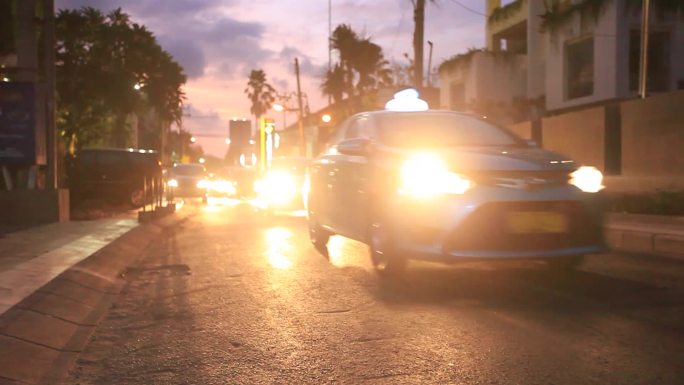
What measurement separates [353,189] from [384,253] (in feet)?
3.98

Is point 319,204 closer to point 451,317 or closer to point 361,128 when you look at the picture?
point 361,128

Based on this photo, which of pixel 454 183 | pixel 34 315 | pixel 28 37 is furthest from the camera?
pixel 28 37

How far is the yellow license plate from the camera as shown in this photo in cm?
663

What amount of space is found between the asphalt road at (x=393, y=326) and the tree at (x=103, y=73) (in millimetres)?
14813

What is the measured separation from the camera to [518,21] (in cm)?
3192

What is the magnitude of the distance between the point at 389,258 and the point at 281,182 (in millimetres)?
13217

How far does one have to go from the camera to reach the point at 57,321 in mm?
5855

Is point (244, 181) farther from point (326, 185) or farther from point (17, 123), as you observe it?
point (326, 185)

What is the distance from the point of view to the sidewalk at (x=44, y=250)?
687 cm

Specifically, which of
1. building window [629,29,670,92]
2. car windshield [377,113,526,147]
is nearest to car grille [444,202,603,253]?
car windshield [377,113,526,147]

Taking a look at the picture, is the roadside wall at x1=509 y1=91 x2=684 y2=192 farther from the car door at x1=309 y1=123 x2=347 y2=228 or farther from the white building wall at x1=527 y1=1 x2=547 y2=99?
the white building wall at x1=527 y1=1 x2=547 y2=99

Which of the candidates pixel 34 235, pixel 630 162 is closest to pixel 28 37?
pixel 34 235

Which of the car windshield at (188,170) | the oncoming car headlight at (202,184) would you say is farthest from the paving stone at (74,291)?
the car windshield at (188,170)

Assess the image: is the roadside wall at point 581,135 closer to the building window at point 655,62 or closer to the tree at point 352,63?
the building window at point 655,62
